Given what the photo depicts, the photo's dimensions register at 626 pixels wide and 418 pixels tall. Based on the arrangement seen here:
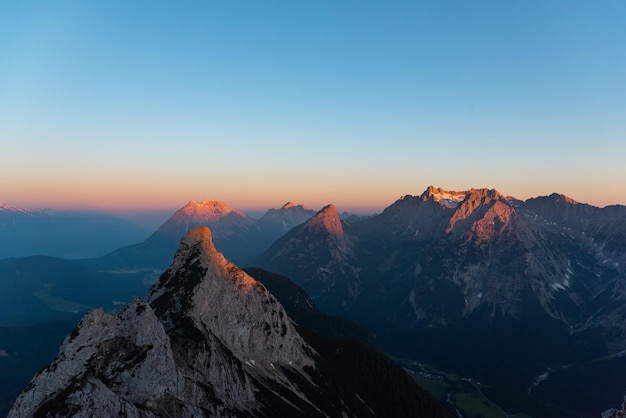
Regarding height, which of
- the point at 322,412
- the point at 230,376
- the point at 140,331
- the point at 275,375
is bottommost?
the point at 322,412

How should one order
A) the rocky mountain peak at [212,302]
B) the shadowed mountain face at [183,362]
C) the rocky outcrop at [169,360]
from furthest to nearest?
1. the rocky mountain peak at [212,302]
2. the shadowed mountain face at [183,362]
3. the rocky outcrop at [169,360]

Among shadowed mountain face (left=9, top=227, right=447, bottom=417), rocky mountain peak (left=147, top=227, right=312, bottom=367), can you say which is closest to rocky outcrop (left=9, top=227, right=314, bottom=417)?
shadowed mountain face (left=9, top=227, right=447, bottom=417)

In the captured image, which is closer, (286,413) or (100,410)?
(100,410)

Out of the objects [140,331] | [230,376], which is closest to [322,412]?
[230,376]

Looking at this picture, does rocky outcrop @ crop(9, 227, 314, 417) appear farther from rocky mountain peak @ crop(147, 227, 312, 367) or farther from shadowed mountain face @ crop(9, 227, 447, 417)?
rocky mountain peak @ crop(147, 227, 312, 367)

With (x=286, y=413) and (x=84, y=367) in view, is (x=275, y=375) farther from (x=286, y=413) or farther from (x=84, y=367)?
(x=84, y=367)

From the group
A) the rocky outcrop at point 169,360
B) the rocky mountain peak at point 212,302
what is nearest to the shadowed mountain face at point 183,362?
the rocky outcrop at point 169,360

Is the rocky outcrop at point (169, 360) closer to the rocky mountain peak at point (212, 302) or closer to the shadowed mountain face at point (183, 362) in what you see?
the shadowed mountain face at point (183, 362)

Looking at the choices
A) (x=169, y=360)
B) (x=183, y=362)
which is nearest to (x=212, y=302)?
(x=183, y=362)
